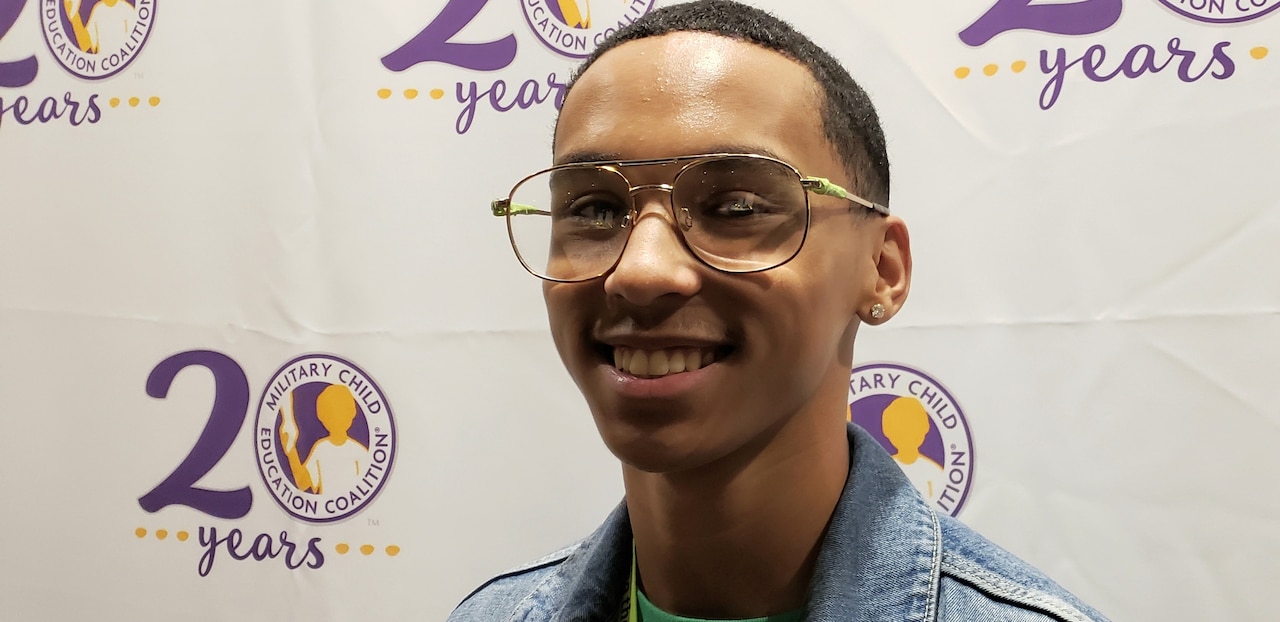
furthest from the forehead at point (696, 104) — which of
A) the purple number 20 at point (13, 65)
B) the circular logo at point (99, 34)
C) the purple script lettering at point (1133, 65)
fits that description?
the purple number 20 at point (13, 65)

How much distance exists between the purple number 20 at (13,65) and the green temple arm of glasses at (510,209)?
1.00 metres

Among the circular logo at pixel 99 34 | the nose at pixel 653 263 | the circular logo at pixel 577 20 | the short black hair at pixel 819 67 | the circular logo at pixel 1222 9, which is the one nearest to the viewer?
the nose at pixel 653 263

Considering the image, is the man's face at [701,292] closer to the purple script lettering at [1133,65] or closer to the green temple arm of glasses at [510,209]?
the green temple arm of glasses at [510,209]

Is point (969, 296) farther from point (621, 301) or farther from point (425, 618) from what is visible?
point (425, 618)

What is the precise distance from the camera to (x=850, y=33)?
1.11 meters

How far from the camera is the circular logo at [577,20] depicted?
1.15 meters

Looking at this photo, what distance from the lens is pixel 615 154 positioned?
0.69 meters

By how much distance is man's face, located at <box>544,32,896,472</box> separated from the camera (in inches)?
25.9

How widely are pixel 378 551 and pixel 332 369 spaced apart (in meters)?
0.27

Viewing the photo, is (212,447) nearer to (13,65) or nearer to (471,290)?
(471,290)

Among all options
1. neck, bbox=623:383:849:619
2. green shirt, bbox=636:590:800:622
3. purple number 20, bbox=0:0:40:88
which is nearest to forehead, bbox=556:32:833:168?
neck, bbox=623:383:849:619

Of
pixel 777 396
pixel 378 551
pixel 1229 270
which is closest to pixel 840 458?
pixel 777 396

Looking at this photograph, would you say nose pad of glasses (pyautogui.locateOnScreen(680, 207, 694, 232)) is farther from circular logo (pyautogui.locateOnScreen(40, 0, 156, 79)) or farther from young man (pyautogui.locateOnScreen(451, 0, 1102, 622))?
circular logo (pyautogui.locateOnScreen(40, 0, 156, 79))

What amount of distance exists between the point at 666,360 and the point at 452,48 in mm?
727
